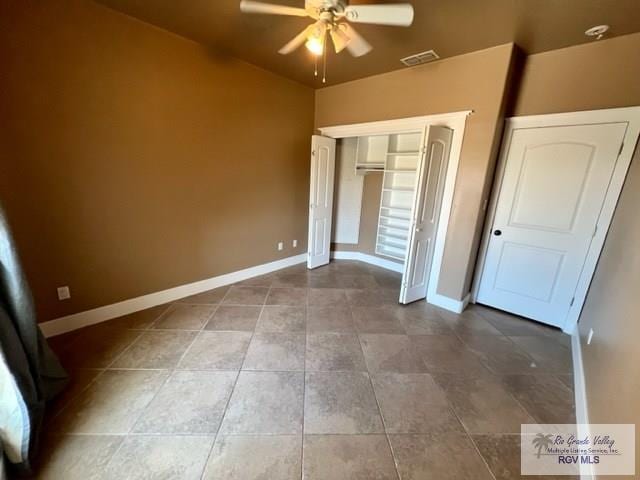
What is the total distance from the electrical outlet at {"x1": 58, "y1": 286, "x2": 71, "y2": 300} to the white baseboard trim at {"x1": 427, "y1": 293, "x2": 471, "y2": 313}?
3.72m

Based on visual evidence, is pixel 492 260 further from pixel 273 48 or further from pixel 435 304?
pixel 273 48

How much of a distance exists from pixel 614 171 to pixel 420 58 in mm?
2081

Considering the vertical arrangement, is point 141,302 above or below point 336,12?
below

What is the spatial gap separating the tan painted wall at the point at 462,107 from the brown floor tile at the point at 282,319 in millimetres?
1716

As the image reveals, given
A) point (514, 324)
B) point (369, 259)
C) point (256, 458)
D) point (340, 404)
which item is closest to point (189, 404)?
point (256, 458)

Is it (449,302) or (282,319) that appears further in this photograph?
(449,302)

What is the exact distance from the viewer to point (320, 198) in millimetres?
3963

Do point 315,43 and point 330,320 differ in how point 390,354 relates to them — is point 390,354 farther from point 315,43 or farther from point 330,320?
point 315,43

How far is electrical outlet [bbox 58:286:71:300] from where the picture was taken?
7.33ft

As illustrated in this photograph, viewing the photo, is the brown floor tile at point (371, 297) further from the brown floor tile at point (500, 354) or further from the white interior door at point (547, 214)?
the white interior door at point (547, 214)

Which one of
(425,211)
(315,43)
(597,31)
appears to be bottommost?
(425,211)

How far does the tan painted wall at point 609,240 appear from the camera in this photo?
4.34ft

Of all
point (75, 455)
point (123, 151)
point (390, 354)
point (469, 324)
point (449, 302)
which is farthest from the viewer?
point (449, 302)

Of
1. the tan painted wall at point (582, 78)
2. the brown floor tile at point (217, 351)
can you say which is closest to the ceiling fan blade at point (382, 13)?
the tan painted wall at point (582, 78)
